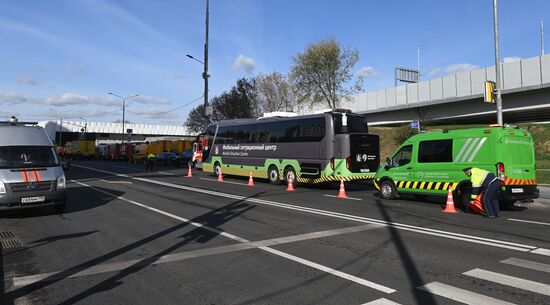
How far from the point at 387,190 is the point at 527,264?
848 centimetres

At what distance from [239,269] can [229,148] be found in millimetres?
18366

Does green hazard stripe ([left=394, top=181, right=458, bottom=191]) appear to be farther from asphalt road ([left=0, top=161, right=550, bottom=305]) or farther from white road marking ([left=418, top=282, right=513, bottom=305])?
white road marking ([left=418, top=282, right=513, bottom=305])

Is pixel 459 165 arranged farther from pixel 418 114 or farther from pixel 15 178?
pixel 418 114

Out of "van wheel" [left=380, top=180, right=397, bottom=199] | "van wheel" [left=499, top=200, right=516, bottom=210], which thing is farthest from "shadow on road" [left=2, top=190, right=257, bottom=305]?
"van wheel" [left=499, top=200, right=516, bottom=210]

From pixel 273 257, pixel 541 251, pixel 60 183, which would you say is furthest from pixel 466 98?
pixel 273 257

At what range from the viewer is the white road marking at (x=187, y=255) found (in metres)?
5.43

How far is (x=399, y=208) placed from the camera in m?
12.1

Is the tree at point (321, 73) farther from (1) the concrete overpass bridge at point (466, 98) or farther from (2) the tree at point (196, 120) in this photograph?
(2) the tree at point (196, 120)

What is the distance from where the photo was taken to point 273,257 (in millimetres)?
6422

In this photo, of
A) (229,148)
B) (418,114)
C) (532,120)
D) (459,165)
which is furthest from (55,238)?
(532,120)

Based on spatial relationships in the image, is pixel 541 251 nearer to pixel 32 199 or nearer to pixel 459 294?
pixel 459 294

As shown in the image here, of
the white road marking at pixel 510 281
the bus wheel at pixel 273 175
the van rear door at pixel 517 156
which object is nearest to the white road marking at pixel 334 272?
the white road marking at pixel 510 281

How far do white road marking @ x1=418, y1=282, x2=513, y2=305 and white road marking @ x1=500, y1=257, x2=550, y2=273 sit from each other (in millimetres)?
1660

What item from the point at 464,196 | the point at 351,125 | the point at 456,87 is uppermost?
the point at 456,87
